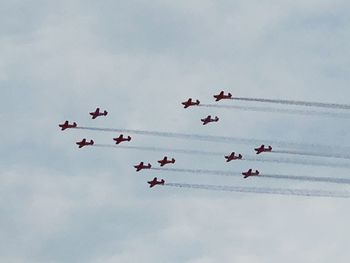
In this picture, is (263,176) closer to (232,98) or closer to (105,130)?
(232,98)

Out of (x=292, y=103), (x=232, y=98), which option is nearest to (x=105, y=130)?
(x=232, y=98)

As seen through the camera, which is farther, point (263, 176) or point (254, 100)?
point (263, 176)

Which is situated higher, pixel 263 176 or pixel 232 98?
pixel 232 98

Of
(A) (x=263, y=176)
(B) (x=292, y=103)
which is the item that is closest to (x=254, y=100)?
(B) (x=292, y=103)

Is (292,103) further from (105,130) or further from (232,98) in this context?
(105,130)

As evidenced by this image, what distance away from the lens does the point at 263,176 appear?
652 feet

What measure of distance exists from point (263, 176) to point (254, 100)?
24.3 meters

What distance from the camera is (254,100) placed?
181250 mm

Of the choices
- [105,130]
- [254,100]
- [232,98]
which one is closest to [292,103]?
[254,100]

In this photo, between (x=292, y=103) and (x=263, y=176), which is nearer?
(x=292, y=103)

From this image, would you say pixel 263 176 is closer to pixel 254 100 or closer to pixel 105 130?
pixel 254 100

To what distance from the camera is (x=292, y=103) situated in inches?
7023

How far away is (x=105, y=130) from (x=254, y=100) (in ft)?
114

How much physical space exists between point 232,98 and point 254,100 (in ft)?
61.0
